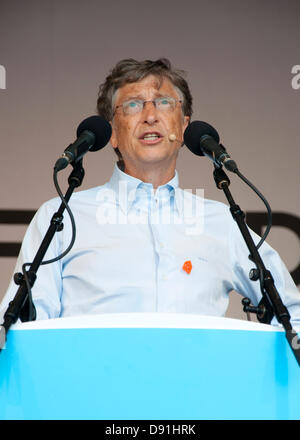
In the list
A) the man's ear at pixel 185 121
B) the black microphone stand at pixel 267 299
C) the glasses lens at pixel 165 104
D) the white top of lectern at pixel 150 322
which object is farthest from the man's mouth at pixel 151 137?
the white top of lectern at pixel 150 322

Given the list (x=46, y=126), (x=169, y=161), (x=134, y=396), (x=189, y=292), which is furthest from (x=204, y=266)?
(x=46, y=126)

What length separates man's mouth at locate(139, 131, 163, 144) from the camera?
6.57ft

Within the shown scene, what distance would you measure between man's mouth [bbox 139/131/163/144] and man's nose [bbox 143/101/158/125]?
1.5 inches

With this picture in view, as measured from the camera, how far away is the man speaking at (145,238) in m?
1.74

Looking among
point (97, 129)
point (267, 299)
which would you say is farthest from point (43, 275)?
point (267, 299)

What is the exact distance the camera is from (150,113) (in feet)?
6.62

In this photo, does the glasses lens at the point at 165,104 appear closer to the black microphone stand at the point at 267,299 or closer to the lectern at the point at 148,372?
the black microphone stand at the point at 267,299

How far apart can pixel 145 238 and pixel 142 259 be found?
85mm

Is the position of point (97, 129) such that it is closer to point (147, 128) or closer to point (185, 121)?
point (147, 128)

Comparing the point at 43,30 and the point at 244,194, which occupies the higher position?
the point at 43,30
